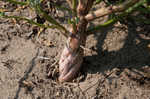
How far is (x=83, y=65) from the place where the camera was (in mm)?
1737

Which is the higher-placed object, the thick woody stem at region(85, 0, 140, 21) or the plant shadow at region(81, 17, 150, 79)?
the thick woody stem at region(85, 0, 140, 21)

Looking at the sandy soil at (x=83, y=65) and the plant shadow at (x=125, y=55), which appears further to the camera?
the plant shadow at (x=125, y=55)

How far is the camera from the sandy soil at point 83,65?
61.0 inches

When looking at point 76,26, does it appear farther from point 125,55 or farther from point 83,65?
point 125,55

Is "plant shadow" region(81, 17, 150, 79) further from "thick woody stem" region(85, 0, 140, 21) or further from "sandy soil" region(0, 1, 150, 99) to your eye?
"thick woody stem" region(85, 0, 140, 21)

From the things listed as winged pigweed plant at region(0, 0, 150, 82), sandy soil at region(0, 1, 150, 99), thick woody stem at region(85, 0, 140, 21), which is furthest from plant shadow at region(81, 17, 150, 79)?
thick woody stem at region(85, 0, 140, 21)

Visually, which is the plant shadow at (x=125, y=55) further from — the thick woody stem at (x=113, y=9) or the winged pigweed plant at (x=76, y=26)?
the thick woody stem at (x=113, y=9)

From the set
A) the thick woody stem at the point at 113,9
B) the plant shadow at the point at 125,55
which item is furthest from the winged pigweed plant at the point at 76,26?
the plant shadow at the point at 125,55

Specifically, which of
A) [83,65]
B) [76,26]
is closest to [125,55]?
[83,65]

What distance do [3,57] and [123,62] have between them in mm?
1002

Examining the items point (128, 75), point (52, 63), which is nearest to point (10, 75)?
point (52, 63)

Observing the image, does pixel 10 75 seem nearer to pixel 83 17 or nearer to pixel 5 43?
pixel 5 43

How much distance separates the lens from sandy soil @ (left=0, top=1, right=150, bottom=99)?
155 cm

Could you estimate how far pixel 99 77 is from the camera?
161 centimetres
